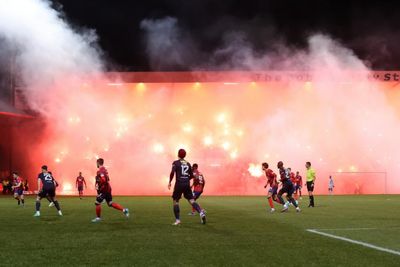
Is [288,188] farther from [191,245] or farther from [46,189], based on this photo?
[191,245]

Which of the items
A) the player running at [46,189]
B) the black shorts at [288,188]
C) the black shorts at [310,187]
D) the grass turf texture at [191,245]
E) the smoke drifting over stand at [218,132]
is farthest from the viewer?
the smoke drifting over stand at [218,132]

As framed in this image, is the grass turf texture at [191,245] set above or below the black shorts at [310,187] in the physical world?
below

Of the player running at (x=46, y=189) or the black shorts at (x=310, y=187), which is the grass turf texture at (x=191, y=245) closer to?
the player running at (x=46, y=189)

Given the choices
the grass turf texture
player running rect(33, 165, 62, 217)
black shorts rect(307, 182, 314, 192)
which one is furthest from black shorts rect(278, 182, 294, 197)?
player running rect(33, 165, 62, 217)

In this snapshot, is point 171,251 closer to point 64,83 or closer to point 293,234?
point 293,234

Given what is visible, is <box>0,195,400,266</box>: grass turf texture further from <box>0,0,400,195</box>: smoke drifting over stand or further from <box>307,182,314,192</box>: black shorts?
<box>0,0,400,195</box>: smoke drifting over stand

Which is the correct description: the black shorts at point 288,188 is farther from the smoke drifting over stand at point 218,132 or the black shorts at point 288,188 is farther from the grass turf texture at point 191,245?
the smoke drifting over stand at point 218,132

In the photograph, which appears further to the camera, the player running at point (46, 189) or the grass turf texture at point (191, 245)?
the player running at point (46, 189)

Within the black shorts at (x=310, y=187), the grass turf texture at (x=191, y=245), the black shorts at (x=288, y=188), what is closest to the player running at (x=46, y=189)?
the grass turf texture at (x=191, y=245)

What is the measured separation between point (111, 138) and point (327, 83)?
832 inches

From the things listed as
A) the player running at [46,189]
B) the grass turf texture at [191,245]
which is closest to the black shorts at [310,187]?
the grass turf texture at [191,245]

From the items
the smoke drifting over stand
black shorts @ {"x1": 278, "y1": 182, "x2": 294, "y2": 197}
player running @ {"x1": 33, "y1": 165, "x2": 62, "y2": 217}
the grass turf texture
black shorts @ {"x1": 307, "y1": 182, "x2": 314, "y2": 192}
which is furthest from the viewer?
the smoke drifting over stand

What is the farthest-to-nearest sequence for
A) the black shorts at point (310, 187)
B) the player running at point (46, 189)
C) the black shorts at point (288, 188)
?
the black shorts at point (310, 187)
the black shorts at point (288, 188)
the player running at point (46, 189)

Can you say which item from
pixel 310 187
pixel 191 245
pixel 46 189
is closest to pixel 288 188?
pixel 310 187
